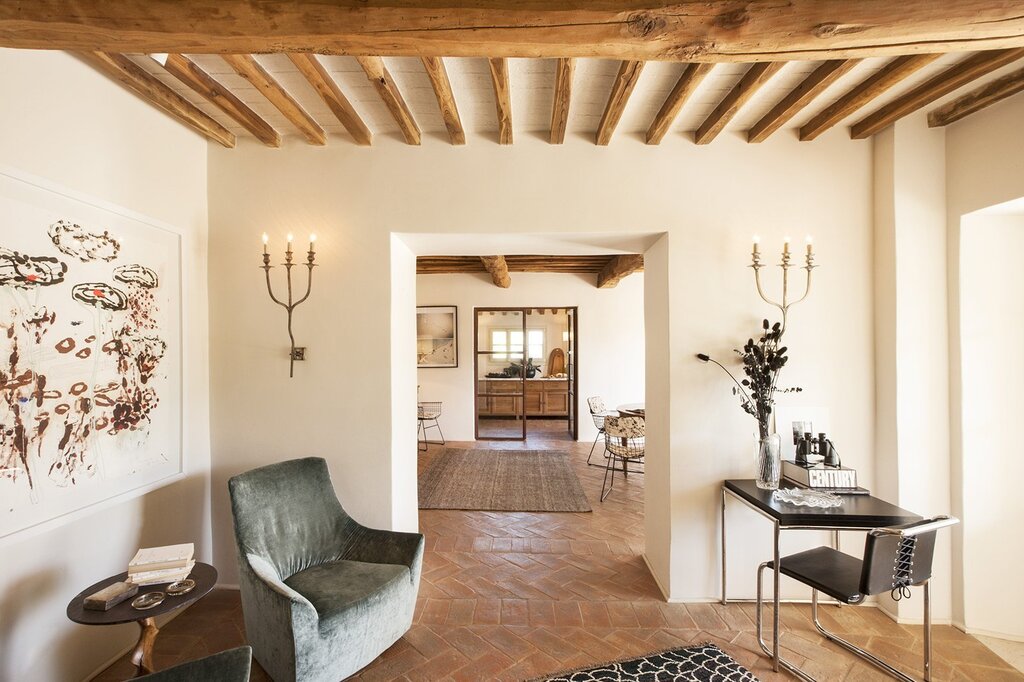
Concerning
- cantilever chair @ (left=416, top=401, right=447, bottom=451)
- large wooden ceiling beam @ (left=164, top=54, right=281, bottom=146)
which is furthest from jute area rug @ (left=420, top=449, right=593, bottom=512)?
large wooden ceiling beam @ (left=164, top=54, right=281, bottom=146)

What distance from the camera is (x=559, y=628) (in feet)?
7.79

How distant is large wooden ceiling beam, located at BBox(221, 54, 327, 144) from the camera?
74.7 inches

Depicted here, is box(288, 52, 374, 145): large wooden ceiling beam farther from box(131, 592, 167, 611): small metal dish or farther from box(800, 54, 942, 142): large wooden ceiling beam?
box(800, 54, 942, 142): large wooden ceiling beam

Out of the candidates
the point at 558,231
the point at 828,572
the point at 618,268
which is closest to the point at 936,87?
the point at 558,231

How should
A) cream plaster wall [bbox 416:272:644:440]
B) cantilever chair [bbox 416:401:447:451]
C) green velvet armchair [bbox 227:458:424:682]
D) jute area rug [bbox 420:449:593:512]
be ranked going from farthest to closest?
cream plaster wall [bbox 416:272:644:440] → cantilever chair [bbox 416:401:447:451] → jute area rug [bbox 420:449:593:512] → green velvet armchair [bbox 227:458:424:682]

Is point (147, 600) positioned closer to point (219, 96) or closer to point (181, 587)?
point (181, 587)

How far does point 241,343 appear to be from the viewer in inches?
107

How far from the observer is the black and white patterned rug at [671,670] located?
198 centimetres

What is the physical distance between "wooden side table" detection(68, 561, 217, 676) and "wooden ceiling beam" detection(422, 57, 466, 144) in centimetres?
240

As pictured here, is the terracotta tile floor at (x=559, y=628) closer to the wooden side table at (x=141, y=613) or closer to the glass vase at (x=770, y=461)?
the wooden side table at (x=141, y=613)

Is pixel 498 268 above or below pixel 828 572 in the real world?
above

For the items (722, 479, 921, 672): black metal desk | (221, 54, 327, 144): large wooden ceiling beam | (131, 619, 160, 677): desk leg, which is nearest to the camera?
(131, 619, 160, 677): desk leg

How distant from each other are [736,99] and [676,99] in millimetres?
310

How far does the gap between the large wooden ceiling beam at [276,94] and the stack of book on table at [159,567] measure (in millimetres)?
2116
